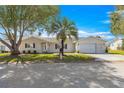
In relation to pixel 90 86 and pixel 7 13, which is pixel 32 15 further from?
pixel 90 86

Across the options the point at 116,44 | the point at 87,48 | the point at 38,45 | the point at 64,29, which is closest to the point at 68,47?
the point at 87,48

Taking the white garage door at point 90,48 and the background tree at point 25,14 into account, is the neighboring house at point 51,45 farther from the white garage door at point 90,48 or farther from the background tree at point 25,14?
the background tree at point 25,14

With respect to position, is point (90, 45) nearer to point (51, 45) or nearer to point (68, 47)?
point (68, 47)

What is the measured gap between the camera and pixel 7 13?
46.0 feet

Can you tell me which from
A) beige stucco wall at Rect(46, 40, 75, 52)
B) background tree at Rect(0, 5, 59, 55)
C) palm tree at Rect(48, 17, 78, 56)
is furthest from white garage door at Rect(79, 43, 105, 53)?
background tree at Rect(0, 5, 59, 55)

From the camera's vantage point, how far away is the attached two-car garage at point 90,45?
26.8m

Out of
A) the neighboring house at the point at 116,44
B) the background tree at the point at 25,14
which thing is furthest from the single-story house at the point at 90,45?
the neighboring house at the point at 116,44

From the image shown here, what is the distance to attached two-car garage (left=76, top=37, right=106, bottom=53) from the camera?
26.8 m

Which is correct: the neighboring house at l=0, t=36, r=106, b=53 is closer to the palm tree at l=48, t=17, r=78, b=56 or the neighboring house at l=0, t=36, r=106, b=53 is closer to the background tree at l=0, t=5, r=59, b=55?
the palm tree at l=48, t=17, r=78, b=56

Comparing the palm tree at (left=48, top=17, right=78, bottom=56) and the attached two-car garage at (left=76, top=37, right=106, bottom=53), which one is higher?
the palm tree at (left=48, top=17, right=78, bottom=56)

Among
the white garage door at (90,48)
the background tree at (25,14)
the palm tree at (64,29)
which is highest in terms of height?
the background tree at (25,14)

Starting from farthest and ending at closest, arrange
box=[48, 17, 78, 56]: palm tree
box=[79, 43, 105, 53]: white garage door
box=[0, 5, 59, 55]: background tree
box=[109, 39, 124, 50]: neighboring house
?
box=[109, 39, 124, 50]: neighboring house < box=[79, 43, 105, 53]: white garage door < box=[48, 17, 78, 56]: palm tree < box=[0, 5, 59, 55]: background tree
